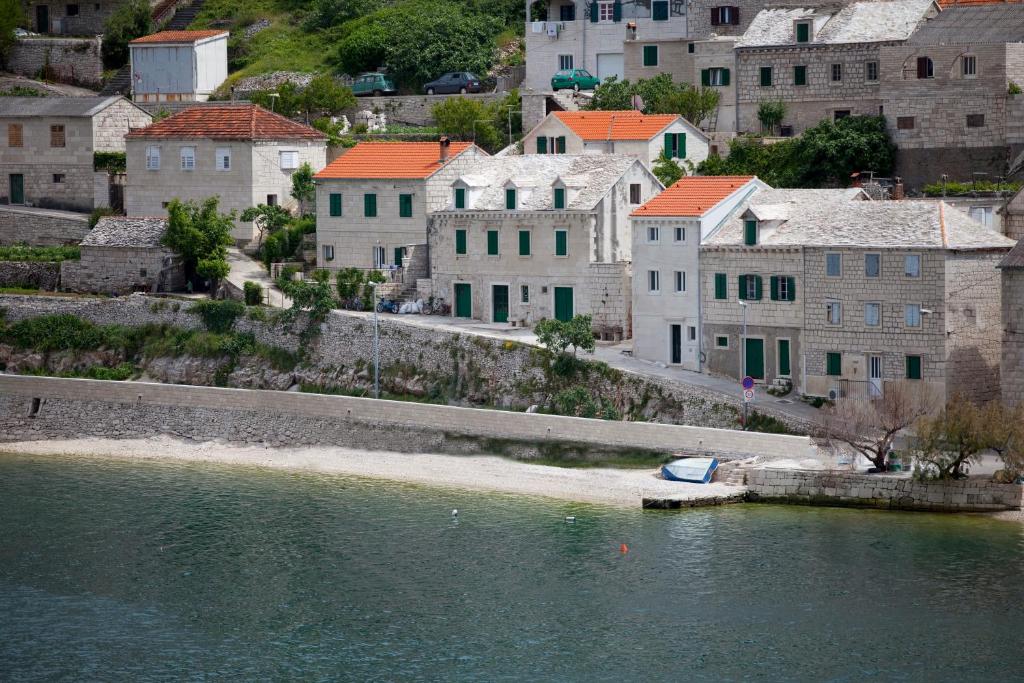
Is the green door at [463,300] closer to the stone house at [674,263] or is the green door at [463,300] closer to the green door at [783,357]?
the stone house at [674,263]

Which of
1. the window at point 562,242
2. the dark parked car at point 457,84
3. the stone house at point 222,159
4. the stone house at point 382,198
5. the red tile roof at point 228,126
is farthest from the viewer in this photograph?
the dark parked car at point 457,84

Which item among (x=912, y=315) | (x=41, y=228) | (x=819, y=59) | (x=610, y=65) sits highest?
(x=610, y=65)

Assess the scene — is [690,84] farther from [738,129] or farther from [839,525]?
[839,525]

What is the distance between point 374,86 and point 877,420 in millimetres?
40388

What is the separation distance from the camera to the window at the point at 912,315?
203ft

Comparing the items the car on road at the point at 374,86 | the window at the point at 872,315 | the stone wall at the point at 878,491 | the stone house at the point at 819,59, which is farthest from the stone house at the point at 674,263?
the car on road at the point at 374,86

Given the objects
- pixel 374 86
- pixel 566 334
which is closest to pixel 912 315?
pixel 566 334

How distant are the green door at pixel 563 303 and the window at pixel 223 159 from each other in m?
17.7

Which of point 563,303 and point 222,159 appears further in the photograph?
point 222,159

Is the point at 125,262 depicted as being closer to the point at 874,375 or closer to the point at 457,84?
the point at 457,84

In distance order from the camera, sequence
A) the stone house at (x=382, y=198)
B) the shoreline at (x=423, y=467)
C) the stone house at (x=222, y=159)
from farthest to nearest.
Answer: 1. the stone house at (x=222, y=159)
2. the stone house at (x=382, y=198)
3. the shoreline at (x=423, y=467)

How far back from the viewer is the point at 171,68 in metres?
96.9

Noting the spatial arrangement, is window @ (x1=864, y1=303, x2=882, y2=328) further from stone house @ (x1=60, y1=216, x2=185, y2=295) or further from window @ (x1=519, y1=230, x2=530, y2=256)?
stone house @ (x1=60, y1=216, x2=185, y2=295)

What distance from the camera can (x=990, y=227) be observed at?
66938mm
